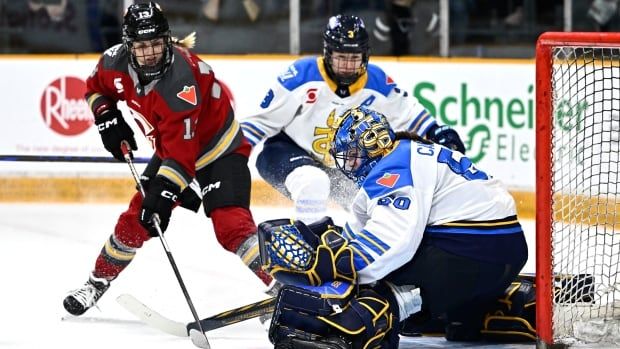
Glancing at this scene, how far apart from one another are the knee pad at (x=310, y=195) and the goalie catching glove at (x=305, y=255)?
117cm

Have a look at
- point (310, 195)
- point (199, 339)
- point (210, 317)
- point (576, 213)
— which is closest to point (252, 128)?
point (310, 195)

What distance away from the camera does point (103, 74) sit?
171 inches

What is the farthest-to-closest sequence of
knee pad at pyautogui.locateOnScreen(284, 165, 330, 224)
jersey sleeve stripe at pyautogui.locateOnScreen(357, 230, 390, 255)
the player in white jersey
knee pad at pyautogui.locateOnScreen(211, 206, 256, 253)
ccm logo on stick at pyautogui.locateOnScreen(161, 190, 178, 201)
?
the player in white jersey → knee pad at pyautogui.locateOnScreen(284, 165, 330, 224) → knee pad at pyautogui.locateOnScreen(211, 206, 256, 253) → ccm logo on stick at pyautogui.locateOnScreen(161, 190, 178, 201) → jersey sleeve stripe at pyautogui.locateOnScreen(357, 230, 390, 255)

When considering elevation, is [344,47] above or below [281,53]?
above

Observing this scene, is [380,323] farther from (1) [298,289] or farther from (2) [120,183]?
(2) [120,183]

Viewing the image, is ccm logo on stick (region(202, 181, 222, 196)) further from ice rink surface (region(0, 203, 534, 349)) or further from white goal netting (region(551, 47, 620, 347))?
white goal netting (region(551, 47, 620, 347))

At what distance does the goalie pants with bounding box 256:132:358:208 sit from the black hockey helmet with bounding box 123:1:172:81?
0.91 meters

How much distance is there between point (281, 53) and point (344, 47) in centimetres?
256

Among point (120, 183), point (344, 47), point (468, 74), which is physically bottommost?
point (120, 183)

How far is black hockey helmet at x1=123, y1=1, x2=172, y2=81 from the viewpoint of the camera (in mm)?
4055

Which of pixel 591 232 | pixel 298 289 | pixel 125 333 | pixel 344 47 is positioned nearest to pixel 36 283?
pixel 125 333

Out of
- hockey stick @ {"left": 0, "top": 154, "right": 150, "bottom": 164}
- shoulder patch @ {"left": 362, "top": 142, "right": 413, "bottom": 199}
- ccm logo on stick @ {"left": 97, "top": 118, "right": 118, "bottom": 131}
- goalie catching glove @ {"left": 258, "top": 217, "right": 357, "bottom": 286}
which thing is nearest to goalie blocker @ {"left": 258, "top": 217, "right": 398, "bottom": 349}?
goalie catching glove @ {"left": 258, "top": 217, "right": 357, "bottom": 286}

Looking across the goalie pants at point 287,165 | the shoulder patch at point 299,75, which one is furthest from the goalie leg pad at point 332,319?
the shoulder patch at point 299,75

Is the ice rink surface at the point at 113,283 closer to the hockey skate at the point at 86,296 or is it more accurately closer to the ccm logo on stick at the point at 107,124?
the hockey skate at the point at 86,296
